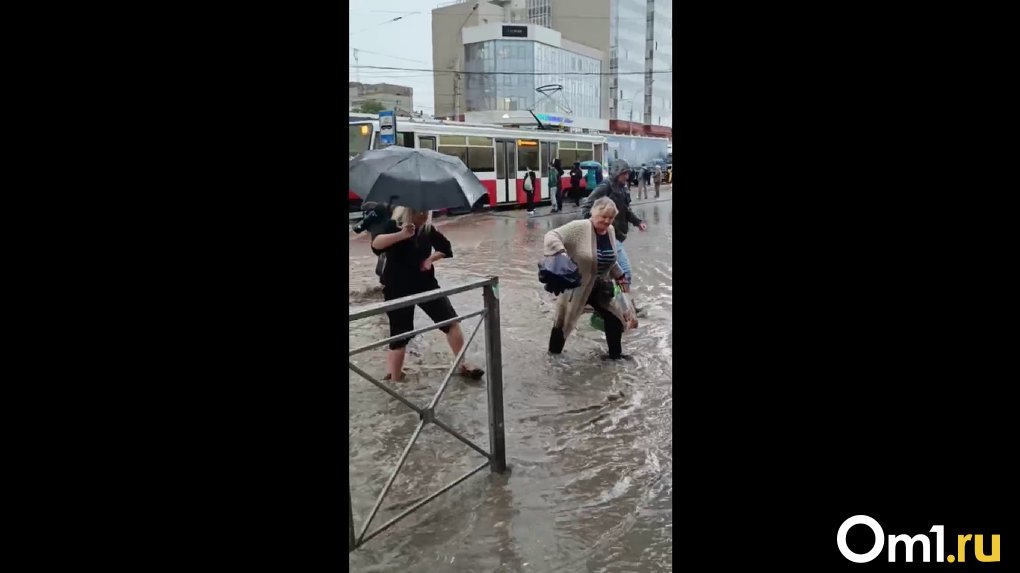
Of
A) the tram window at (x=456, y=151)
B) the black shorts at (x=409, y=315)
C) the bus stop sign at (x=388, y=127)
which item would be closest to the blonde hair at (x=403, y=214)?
the black shorts at (x=409, y=315)

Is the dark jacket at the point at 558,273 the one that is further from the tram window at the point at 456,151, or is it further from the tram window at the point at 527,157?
the tram window at the point at 527,157

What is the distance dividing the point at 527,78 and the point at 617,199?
10226mm

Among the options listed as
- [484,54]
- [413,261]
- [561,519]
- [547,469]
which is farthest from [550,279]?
[484,54]

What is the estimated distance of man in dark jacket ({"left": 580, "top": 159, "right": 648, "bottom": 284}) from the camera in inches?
193

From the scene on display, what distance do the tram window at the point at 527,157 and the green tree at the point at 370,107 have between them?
10.8 ft

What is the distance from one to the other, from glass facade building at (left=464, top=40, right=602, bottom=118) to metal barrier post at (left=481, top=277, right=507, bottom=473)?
7.23 metres

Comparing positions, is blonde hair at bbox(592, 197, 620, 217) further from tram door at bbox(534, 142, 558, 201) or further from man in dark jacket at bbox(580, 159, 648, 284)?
tram door at bbox(534, 142, 558, 201)

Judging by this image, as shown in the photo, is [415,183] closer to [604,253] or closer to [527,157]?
[604,253]

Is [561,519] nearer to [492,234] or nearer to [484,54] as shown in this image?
[492,234]

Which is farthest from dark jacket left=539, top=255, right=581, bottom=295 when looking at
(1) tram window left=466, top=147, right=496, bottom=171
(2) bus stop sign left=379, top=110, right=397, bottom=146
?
(1) tram window left=466, top=147, right=496, bottom=171

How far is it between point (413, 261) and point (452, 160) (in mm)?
718

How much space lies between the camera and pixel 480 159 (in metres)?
15.0

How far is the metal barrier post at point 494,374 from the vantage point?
10.2 ft
